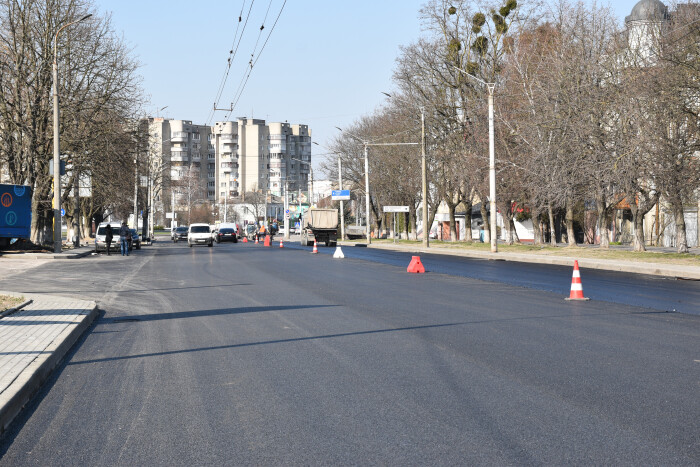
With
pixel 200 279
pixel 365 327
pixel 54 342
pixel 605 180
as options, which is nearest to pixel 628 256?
pixel 605 180

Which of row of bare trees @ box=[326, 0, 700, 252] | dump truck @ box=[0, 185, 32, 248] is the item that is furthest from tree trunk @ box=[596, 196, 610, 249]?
dump truck @ box=[0, 185, 32, 248]

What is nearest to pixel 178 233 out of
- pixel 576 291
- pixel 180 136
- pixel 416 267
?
pixel 416 267

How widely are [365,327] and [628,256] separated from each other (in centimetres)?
2541

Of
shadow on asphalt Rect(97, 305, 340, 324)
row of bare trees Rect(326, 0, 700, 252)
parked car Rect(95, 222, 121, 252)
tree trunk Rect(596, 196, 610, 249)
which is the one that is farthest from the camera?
parked car Rect(95, 222, 121, 252)

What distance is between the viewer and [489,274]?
25.3 metres

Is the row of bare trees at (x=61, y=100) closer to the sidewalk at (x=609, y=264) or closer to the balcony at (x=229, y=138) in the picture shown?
the sidewalk at (x=609, y=264)

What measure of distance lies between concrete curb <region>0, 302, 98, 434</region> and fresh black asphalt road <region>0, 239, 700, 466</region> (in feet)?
A: 0.42

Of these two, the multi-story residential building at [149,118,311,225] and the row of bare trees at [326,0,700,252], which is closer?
the row of bare trees at [326,0,700,252]

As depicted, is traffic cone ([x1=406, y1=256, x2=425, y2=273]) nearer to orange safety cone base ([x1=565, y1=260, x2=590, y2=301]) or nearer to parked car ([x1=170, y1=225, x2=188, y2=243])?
orange safety cone base ([x1=565, y1=260, x2=590, y2=301])

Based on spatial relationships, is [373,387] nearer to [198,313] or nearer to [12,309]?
[198,313]

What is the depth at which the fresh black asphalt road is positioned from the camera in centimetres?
527

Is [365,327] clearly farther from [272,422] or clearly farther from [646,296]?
[646,296]

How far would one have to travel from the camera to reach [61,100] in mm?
42375

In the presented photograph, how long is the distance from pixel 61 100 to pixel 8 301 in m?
30.8
